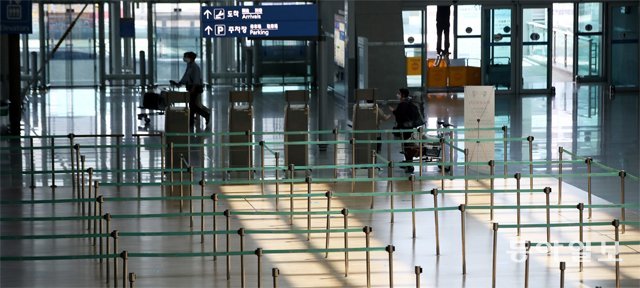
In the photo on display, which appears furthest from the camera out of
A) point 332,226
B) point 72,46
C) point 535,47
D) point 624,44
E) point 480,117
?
point 72,46

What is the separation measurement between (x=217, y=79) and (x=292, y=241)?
69.6ft

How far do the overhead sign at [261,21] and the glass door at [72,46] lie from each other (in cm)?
1246

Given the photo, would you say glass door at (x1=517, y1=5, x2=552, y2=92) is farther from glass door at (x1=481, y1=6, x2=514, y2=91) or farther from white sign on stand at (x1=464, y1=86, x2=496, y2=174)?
white sign on stand at (x1=464, y1=86, x2=496, y2=174)

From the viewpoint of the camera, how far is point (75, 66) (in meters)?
34.5

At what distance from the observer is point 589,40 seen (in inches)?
1340

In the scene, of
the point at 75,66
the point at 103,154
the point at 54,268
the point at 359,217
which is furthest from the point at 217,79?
the point at 54,268

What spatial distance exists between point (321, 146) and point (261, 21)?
241 cm

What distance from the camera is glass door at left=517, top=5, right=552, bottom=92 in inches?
1282

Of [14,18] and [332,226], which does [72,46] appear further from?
[332,226]

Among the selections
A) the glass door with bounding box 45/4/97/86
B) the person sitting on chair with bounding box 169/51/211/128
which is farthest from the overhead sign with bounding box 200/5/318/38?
the glass door with bounding box 45/4/97/86

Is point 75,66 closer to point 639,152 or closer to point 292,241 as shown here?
point 639,152

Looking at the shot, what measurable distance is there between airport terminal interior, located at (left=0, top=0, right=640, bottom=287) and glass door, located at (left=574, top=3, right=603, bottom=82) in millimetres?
53

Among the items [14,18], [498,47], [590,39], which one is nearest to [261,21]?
[14,18]

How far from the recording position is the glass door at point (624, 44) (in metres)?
33.4
